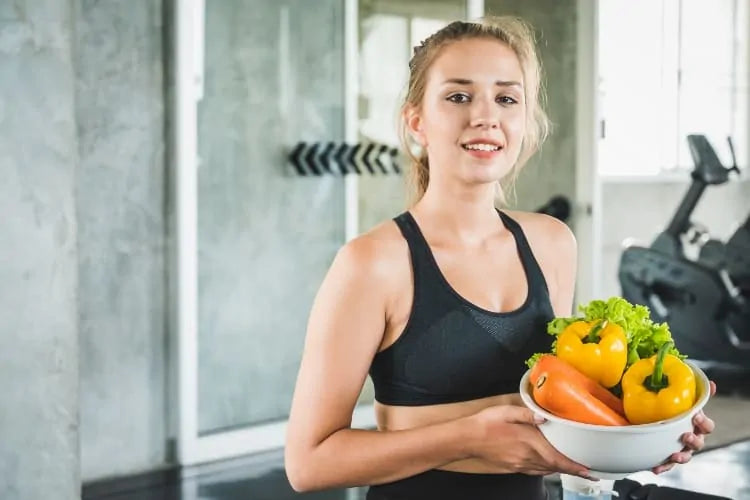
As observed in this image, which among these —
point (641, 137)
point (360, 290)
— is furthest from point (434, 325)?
point (641, 137)

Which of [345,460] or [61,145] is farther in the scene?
[61,145]

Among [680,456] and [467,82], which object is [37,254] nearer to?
[467,82]

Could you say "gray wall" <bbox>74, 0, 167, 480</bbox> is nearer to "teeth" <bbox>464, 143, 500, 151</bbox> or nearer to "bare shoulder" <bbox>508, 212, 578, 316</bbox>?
"bare shoulder" <bbox>508, 212, 578, 316</bbox>

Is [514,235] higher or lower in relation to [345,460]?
higher

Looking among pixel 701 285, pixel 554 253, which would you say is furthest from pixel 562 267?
pixel 701 285

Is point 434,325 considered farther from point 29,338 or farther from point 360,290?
point 29,338

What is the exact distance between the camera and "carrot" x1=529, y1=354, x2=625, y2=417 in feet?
3.86

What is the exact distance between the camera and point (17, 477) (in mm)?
2914

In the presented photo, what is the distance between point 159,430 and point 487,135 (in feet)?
10.4

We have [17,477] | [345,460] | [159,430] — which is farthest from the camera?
[159,430]

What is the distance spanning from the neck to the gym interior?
1.86 meters

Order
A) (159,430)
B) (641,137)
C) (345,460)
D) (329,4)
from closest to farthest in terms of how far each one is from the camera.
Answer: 1. (345,460)
2. (159,430)
3. (329,4)
4. (641,137)

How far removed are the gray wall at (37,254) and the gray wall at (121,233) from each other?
0.92 meters

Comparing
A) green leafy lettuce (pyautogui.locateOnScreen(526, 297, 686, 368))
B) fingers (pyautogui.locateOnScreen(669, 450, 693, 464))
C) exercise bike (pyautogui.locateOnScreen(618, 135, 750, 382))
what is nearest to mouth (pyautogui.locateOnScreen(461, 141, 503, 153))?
green leafy lettuce (pyautogui.locateOnScreen(526, 297, 686, 368))
